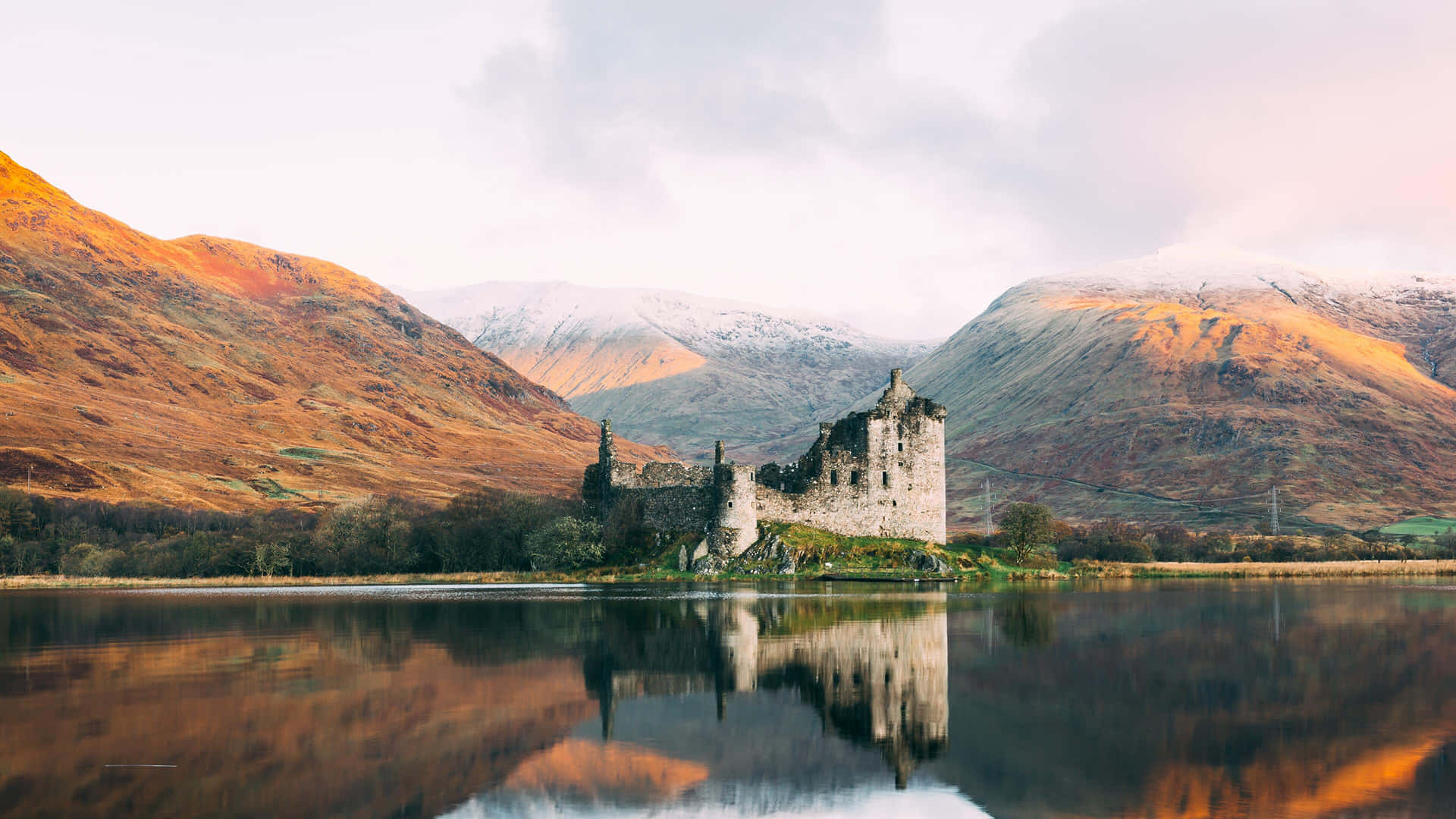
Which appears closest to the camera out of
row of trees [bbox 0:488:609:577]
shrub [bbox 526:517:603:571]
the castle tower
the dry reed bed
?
the castle tower

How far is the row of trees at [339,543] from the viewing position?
72875 mm

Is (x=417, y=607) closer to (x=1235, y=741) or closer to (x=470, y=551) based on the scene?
(x=470, y=551)

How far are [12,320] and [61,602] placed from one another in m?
170

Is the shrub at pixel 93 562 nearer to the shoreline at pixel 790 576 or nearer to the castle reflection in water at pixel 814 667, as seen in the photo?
the shoreline at pixel 790 576

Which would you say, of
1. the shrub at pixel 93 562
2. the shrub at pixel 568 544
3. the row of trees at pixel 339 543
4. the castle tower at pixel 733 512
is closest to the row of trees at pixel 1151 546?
the castle tower at pixel 733 512

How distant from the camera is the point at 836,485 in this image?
6725 cm

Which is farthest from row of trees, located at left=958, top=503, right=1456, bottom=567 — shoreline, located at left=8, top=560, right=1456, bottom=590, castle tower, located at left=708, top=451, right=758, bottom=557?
castle tower, located at left=708, top=451, right=758, bottom=557

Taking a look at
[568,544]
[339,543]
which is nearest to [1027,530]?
[568,544]

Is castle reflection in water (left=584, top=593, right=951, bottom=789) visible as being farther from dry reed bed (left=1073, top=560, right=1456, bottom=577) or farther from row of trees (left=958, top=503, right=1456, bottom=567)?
dry reed bed (left=1073, top=560, right=1456, bottom=577)

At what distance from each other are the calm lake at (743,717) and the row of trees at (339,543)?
34.1 meters

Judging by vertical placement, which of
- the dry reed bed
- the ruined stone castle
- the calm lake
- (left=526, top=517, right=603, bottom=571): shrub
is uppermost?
the ruined stone castle

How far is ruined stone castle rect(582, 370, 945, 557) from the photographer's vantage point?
65.4 metres

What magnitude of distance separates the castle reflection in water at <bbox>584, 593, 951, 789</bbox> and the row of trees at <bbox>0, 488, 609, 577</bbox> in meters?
33.6

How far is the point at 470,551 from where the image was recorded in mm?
74812
